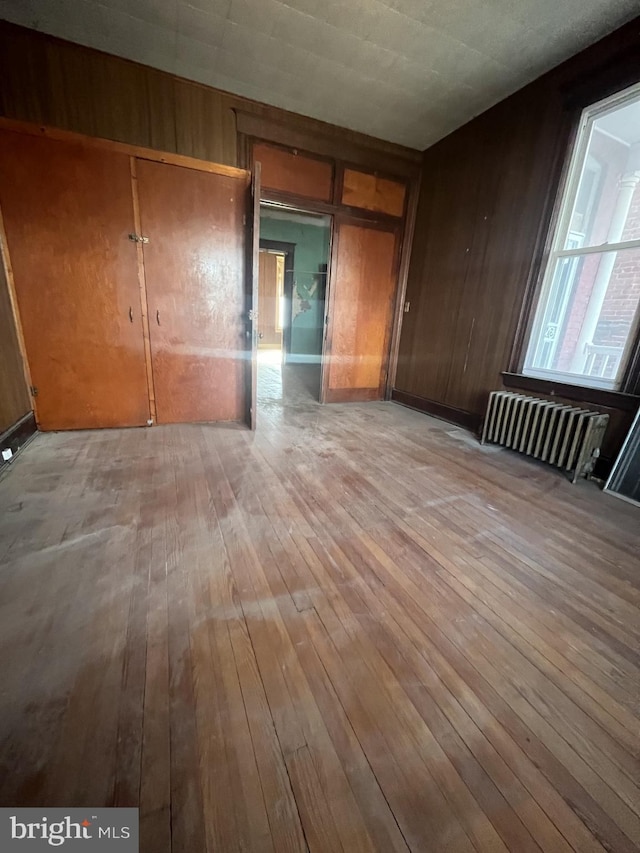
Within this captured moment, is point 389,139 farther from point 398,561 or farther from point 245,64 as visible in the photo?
point 398,561

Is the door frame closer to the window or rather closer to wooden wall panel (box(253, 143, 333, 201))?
wooden wall panel (box(253, 143, 333, 201))

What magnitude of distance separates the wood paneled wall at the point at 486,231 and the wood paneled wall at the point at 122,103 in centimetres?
178

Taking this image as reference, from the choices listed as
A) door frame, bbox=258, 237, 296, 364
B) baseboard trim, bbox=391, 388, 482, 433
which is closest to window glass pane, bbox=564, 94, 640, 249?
baseboard trim, bbox=391, 388, 482, 433

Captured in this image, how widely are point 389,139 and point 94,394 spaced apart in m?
4.36

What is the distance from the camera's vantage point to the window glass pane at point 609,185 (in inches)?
106

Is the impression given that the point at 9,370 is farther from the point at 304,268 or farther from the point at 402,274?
the point at 304,268

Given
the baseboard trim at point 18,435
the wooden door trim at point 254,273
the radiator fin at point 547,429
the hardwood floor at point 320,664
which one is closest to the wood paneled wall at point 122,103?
the wooden door trim at point 254,273

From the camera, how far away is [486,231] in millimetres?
3559

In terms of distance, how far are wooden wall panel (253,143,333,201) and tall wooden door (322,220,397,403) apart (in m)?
0.45

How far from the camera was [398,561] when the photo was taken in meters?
1.69

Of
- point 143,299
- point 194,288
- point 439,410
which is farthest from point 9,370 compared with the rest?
point 439,410

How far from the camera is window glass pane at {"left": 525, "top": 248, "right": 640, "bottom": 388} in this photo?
2.68 meters

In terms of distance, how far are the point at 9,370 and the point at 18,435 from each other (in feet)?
1.66

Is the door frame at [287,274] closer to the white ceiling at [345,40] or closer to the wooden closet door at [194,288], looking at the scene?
the white ceiling at [345,40]
